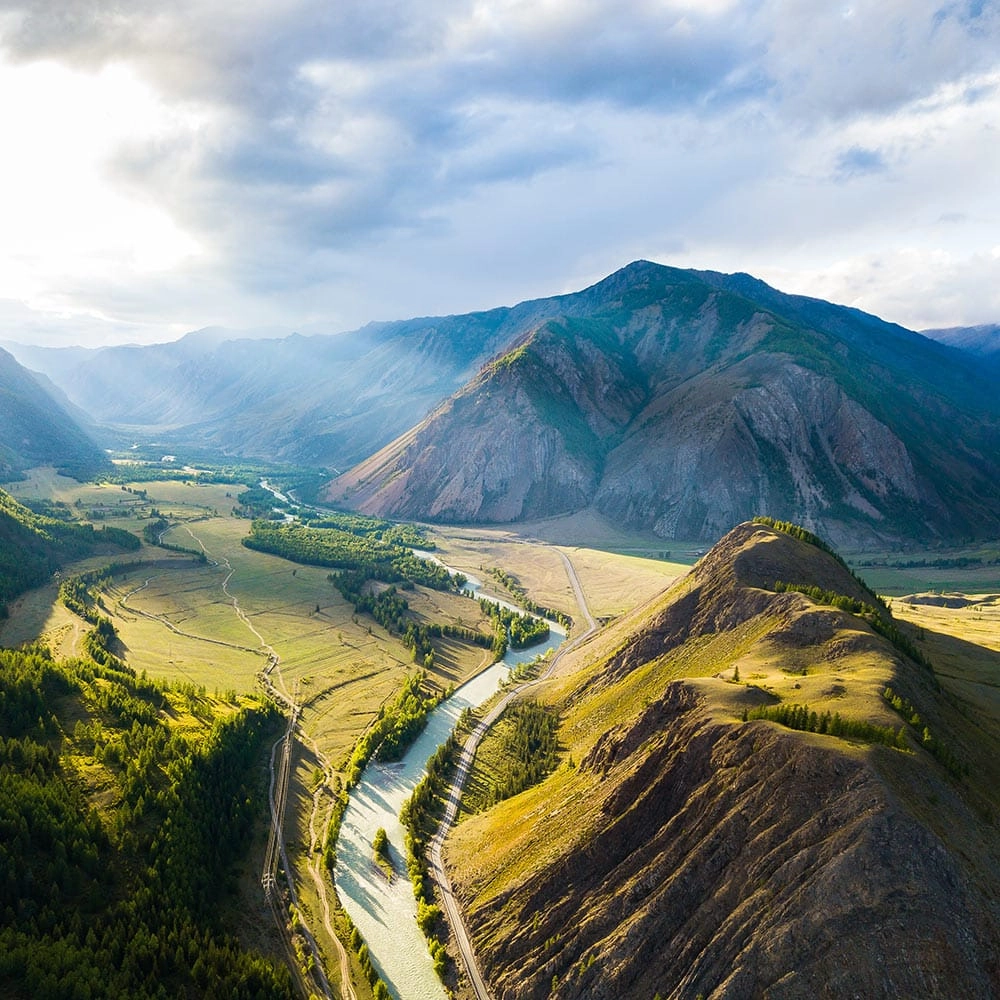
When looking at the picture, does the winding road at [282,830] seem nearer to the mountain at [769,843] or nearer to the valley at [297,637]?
the valley at [297,637]

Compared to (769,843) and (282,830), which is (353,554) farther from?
(769,843)

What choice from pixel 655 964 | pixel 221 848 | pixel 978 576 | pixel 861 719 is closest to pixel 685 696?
pixel 861 719

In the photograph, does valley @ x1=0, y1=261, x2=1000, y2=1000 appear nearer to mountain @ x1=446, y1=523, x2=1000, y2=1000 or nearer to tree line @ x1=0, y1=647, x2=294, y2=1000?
mountain @ x1=446, y1=523, x2=1000, y2=1000

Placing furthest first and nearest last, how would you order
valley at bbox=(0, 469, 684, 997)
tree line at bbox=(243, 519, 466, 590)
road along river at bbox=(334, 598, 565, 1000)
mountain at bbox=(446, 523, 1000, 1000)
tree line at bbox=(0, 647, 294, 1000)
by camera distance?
tree line at bbox=(243, 519, 466, 590) → valley at bbox=(0, 469, 684, 997) → road along river at bbox=(334, 598, 565, 1000) → tree line at bbox=(0, 647, 294, 1000) → mountain at bbox=(446, 523, 1000, 1000)

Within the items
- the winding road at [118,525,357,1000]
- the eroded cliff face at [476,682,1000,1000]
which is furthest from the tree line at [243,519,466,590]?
the eroded cliff face at [476,682,1000,1000]

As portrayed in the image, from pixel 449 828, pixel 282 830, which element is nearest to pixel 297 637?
pixel 282 830

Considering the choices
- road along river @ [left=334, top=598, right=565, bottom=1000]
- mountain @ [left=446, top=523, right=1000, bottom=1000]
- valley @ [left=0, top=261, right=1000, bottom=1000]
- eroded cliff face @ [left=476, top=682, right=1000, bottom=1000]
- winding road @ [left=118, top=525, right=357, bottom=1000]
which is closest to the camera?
eroded cliff face @ [left=476, top=682, right=1000, bottom=1000]

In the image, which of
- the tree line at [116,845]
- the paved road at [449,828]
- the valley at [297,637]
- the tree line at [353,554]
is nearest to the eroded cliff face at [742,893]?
the paved road at [449,828]
